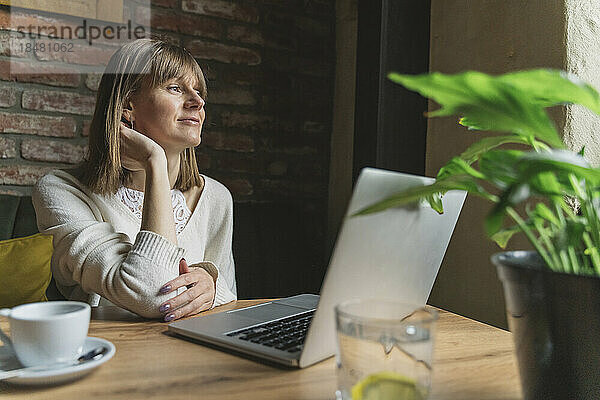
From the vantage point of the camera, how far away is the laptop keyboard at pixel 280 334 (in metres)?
0.72

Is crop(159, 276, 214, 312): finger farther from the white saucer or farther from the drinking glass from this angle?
the drinking glass

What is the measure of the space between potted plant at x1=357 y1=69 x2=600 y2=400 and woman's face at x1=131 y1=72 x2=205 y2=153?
0.93 m

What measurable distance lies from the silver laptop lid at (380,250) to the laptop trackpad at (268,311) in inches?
8.1

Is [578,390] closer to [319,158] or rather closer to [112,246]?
[112,246]

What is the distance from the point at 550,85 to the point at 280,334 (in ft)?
1.58

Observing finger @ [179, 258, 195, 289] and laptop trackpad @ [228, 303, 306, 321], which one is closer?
laptop trackpad @ [228, 303, 306, 321]

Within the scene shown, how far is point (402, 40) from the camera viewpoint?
1.63m

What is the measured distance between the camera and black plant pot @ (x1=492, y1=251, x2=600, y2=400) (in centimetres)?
48

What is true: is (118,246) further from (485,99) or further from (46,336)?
(485,99)

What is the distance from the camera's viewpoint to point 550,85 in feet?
1.43

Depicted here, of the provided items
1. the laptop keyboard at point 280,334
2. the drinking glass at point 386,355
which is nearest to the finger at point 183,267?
the laptop keyboard at point 280,334

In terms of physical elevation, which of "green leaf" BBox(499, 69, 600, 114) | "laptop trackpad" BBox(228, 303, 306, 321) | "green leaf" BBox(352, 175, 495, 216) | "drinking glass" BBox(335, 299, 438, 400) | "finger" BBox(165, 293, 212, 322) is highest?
"green leaf" BBox(499, 69, 600, 114)

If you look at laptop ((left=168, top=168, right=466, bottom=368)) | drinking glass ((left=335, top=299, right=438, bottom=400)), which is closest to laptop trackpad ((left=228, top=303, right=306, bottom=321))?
laptop ((left=168, top=168, right=466, bottom=368))

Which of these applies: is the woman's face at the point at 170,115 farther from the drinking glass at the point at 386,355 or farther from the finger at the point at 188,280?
the drinking glass at the point at 386,355
